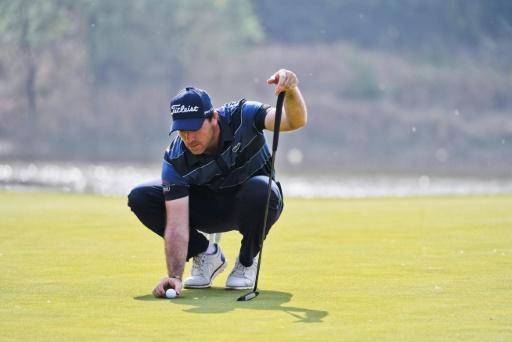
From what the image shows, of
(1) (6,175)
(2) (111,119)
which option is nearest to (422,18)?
(2) (111,119)

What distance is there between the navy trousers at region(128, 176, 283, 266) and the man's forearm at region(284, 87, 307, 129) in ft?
1.65

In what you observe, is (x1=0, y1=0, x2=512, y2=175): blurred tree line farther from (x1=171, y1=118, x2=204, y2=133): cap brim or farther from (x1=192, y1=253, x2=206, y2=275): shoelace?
(x1=171, y1=118, x2=204, y2=133): cap brim

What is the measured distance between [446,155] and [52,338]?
40.9 metres

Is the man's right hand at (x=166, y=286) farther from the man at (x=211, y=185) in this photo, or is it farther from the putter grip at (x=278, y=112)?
the putter grip at (x=278, y=112)

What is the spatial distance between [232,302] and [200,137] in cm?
94

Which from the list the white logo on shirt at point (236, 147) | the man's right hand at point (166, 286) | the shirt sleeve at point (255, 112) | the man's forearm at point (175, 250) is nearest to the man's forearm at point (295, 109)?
the shirt sleeve at point (255, 112)

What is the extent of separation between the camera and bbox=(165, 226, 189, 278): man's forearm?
7.26m

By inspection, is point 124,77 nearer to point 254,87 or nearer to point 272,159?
point 254,87

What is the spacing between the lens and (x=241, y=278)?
755cm

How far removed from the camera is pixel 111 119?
49500 millimetres

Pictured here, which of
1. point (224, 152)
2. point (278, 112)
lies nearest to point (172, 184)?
point (224, 152)

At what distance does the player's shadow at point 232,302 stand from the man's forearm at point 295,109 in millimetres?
969

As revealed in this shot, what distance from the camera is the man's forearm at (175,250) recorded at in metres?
7.26

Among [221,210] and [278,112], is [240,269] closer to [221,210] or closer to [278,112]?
[221,210]
